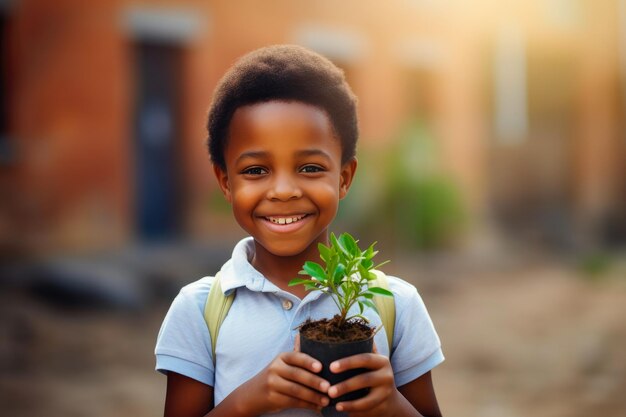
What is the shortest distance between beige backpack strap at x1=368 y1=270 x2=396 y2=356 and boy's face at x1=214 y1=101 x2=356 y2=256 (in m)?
0.19

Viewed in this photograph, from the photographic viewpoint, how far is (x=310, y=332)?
1566 millimetres

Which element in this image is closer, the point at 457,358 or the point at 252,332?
the point at 252,332

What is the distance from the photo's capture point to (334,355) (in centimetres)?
150

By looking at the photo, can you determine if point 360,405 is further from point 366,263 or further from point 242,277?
point 242,277

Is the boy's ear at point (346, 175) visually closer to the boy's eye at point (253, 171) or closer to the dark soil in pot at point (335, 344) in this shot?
the boy's eye at point (253, 171)

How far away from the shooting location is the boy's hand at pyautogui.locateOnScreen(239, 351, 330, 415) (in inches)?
59.3

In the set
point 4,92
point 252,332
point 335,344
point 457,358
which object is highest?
point 4,92

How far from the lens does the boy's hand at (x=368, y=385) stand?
1.49m

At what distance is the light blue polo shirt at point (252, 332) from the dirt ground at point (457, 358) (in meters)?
3.96

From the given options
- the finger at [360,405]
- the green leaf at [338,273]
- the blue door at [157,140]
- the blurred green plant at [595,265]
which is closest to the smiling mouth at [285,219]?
the green leaf at [338,273]

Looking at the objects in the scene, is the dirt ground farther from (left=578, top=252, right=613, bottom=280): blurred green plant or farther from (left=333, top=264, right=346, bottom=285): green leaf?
(left=333, top=264, right=346, bottom=285): green leaf

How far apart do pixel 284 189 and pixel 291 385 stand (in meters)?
0.42

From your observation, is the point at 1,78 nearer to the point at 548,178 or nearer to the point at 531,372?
the point at 531,372

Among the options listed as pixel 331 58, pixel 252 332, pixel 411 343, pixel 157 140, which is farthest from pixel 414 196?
pixel 252 332
